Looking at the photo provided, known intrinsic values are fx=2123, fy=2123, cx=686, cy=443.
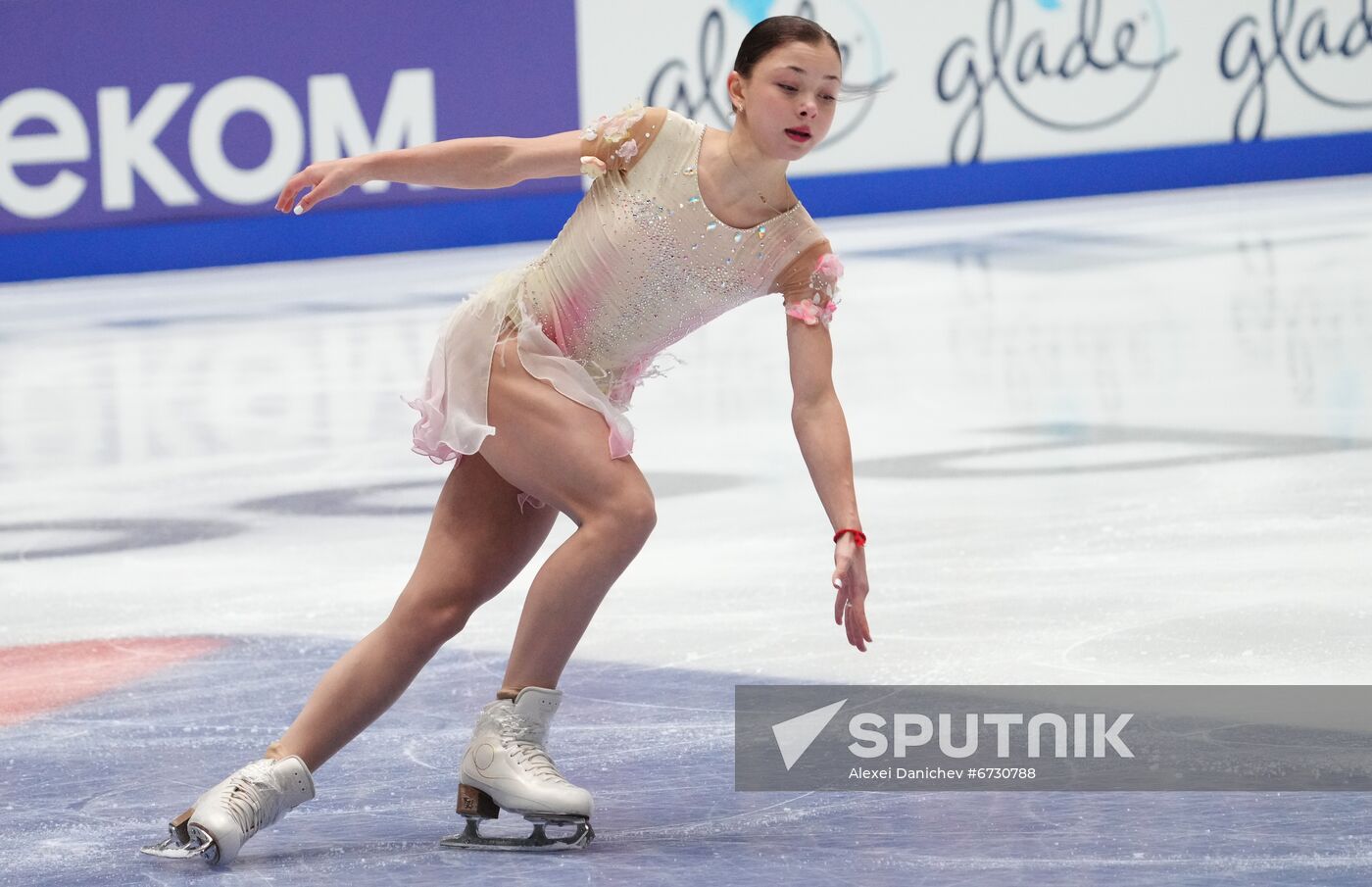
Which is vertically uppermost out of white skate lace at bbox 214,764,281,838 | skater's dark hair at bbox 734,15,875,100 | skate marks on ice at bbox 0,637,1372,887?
skater's dark hair at bbox 734,15,875,100

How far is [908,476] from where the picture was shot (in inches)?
220

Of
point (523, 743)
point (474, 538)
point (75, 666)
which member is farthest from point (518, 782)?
point (75, 666)

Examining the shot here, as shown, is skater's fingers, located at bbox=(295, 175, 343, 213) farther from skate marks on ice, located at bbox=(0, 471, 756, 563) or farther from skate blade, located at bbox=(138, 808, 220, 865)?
skate marks on ice, located at bbox=(0, 471, 756, 563)

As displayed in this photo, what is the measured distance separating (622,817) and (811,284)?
78 cm

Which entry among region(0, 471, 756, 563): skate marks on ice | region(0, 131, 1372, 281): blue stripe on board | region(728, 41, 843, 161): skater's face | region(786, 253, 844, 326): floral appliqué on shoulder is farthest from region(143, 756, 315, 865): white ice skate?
region(0, 131, 1372, 281): blue stripe on board

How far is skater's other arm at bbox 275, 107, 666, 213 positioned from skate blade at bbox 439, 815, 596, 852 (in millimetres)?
847

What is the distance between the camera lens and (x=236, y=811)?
8.94ft

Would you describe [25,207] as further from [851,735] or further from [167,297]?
[851,735]

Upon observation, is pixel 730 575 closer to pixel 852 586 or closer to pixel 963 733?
pixel 963 733

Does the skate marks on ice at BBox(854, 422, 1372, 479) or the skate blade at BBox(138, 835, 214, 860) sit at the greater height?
the skate marks on ice at BBox(854, 422, 1372, 479)

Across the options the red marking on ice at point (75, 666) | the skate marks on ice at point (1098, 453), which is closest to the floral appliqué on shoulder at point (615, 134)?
the red marking on ice at point (75, 666)

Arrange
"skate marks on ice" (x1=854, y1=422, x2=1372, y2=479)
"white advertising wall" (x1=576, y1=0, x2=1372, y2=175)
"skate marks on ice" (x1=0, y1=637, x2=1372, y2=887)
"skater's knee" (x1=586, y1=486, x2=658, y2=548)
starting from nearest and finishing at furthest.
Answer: "skate marks on ice" (x1=0, y1=637, x2=1372, y2=887)
"skater's knee" (x1=586, y1=486, x2=658, y2=548)
"skate marks on ice" (x1=854, y1=422, x2=1372, y2=479)
"white advertising wall" (x1=576, y1=0, x2=1372, y2=175)

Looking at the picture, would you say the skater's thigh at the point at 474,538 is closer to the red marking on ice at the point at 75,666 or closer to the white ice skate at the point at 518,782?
the white ice skate at the point at 518,782

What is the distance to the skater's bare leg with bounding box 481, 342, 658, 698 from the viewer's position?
2.76 meters
